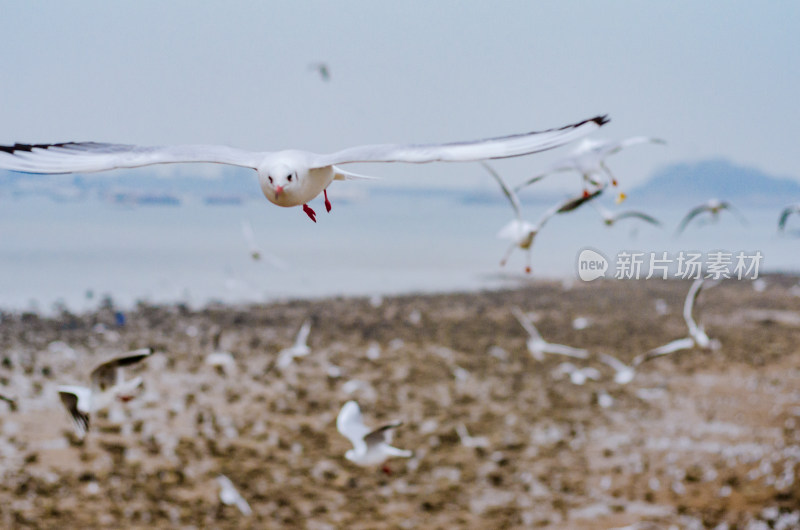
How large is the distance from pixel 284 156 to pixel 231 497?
4.07 meters

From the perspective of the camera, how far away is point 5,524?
12.5ft

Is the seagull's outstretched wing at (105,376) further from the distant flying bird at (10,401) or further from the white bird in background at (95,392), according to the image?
the distant flying bird at (10,401)

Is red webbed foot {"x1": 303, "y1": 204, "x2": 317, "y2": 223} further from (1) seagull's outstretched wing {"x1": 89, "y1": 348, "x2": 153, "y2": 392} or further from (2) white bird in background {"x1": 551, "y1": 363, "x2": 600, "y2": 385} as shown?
(2) white bird in background {"x1": 551, "y1": 363, "x2": 600, "y2": 385}

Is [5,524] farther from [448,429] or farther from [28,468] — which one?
[448,429]

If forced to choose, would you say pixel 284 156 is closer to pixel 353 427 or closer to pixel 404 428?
pixel 353 427

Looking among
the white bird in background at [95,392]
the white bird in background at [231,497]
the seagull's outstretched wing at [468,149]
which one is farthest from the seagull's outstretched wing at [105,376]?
the white bird in background at [231,497]

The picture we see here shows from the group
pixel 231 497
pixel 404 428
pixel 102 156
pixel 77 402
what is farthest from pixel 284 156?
pixel 404 428

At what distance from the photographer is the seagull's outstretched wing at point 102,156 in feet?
2.49

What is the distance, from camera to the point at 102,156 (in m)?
0.82

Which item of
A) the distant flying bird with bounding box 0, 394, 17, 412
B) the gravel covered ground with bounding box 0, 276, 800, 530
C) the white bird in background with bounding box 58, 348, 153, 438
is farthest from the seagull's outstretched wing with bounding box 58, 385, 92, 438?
the gravel covered ground with bounding box 0, 276, 800, 530

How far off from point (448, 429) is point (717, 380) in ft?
11.7

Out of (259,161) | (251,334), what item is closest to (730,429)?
(251,334)

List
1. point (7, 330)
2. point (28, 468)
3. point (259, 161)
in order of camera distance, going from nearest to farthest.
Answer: point (259, 161) < point (28, 468) < point (7, 330)

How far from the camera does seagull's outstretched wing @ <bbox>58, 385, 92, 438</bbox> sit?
5.54ft
